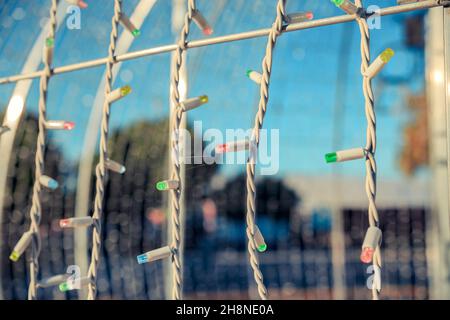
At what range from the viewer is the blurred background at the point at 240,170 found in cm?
157

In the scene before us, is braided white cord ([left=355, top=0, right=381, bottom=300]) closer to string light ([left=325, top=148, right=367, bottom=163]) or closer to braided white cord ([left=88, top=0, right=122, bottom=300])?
string light ([left=325, top=148, right=367, bottom=163])

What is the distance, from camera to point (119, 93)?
0.53 m

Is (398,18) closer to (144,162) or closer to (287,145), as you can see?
(287,145)

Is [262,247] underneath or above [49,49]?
underneath

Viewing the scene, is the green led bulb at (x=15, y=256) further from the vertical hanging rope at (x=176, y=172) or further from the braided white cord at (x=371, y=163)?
the braided white cord at (x=371, y=163)

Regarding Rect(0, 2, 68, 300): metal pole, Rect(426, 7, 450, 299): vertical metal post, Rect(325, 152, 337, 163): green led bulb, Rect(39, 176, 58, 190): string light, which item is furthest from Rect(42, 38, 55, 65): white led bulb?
Rect(0, 2, 68, 300): metal pole

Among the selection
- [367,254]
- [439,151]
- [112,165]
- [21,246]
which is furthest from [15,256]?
[439,151]

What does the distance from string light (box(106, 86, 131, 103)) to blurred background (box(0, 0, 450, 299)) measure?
95cm

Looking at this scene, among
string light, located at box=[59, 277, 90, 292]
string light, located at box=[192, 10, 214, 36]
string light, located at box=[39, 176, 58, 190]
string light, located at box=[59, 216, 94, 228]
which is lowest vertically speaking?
string light, located at box=[59, 277, 90, 292]

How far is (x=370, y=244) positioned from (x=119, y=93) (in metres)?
0.27

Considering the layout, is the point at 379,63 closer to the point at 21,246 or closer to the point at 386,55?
the point at 386,55

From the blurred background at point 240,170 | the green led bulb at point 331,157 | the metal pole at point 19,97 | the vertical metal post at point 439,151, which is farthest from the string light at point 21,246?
the blurred background at point 240,170

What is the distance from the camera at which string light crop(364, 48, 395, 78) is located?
0.42 metres
